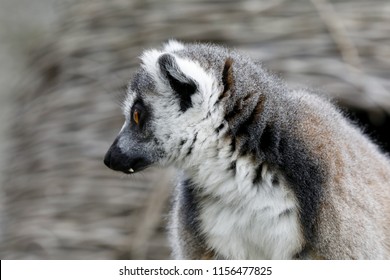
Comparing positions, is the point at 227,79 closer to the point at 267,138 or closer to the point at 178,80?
the point at 178,80

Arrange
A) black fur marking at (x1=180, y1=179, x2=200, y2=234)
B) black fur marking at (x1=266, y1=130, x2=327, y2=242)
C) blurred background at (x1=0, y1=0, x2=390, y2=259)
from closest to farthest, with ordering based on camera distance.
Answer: black fur marking at (x1=266, y1=130, x2=327, y2=242) < black fur marking at (x1=180, y1=179, x2=200, y2=234) < blurred background at (x1=0, y1=0, x2=390, y2=259)

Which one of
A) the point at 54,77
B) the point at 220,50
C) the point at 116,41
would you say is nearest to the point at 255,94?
the point at 220,50

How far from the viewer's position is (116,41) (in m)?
7.58

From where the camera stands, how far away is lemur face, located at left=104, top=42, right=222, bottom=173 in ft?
13.9

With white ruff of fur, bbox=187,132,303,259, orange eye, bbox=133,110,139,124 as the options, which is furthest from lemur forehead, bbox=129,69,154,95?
white ruff of fur, bbox=187,132,303,259

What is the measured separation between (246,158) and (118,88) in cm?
332

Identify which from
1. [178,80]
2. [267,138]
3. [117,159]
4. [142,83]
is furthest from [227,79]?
[117,159]

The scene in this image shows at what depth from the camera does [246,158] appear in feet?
14.0

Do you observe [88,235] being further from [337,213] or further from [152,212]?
[337,213]

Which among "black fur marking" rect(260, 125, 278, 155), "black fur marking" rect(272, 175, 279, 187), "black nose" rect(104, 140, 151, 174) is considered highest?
"black fur marking" rect(260, 125, 278, 155)

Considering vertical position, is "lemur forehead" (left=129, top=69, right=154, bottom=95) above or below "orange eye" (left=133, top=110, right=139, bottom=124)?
above

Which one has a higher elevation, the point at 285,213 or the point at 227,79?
the point at 227,79

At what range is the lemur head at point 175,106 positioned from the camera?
4.24 m

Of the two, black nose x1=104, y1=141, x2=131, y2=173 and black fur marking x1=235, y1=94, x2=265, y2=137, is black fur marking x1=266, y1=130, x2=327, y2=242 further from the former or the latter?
black nose x1=104, y1=141, x2=131, y2=173
